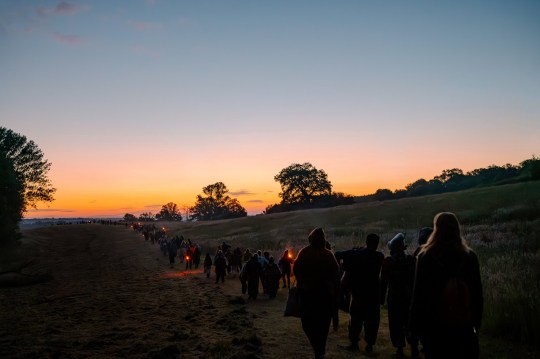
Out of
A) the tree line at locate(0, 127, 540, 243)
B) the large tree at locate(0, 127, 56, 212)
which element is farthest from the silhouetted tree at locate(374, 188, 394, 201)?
the large tree at locate(0, 127, 56, 212)

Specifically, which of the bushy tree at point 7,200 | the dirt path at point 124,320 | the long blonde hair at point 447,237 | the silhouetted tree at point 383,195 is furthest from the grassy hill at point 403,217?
the silhouetted tree at point 383,195

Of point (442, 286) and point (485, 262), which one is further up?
point (442, 286)

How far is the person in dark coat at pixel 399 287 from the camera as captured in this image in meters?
7.82

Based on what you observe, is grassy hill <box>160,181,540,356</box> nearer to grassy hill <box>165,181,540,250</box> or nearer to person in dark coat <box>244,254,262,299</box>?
grassy hill <box>165,181,540,250</box>

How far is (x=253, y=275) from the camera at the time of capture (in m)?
15.7

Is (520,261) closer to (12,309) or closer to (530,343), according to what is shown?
(530,343)

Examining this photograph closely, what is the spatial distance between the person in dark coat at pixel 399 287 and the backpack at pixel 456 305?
361 cm

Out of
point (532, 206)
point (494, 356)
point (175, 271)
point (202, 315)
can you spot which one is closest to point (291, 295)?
point (494, 356)

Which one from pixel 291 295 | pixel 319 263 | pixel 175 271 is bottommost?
pixel 175 271

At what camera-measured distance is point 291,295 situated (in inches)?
330

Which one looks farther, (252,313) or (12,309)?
(12,309)

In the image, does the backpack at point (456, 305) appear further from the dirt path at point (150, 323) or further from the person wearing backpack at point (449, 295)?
the dirt path at point (150, 323)

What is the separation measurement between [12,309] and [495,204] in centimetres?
4533

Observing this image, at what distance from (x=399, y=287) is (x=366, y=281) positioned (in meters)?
0.69
